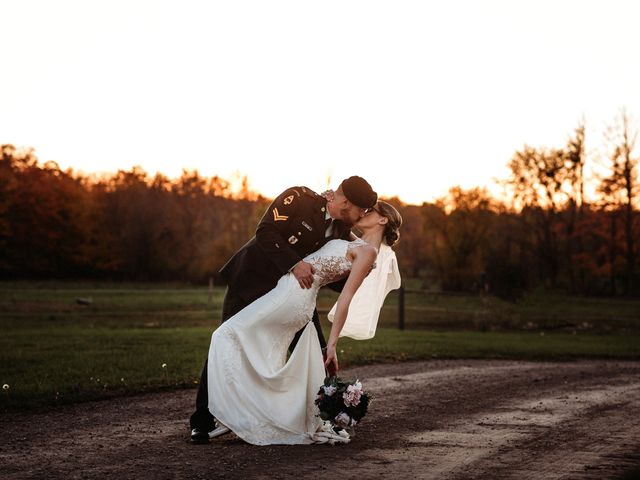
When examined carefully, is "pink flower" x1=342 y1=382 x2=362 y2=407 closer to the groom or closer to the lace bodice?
the groom

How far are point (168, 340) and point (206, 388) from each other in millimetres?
10302

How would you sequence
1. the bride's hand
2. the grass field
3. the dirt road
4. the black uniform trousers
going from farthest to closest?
the grass field, the bride's hand, the black uniform trousers, the dirt road

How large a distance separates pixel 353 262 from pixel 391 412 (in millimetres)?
2470

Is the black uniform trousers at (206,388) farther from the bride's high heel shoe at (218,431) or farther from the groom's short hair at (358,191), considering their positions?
the groom's short hair at (358,191)

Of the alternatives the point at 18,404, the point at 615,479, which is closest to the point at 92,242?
the point at 18,404

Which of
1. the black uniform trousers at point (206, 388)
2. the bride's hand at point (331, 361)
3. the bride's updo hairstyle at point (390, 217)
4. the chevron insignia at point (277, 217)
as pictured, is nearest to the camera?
the black uniform trousers at point (206, 388)

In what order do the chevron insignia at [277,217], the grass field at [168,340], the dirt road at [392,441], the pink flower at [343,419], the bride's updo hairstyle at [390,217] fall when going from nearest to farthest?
the dirt road at [392,441]
the pink flower at [343,419]
the chevron insignia at [277,217]
the bride's updo hairstyle at [390,217]
the grass field at [168,340]

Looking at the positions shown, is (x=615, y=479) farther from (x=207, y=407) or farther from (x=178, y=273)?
(x=178, y=273)

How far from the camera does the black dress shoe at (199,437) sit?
22.4ft

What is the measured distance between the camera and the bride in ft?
22.3

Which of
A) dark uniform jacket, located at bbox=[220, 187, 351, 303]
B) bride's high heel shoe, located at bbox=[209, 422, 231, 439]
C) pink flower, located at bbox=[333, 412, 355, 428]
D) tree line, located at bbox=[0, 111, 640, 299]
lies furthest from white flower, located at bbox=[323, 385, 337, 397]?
tree line, located at bbox=[0, 111, 640, 299]

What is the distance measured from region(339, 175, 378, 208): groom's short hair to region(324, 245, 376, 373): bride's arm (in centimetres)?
42

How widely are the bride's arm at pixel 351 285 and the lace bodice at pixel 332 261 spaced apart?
0.23ft

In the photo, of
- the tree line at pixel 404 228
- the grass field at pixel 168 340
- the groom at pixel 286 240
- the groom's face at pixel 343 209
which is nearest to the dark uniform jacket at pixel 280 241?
the groom at pixel 286 240
